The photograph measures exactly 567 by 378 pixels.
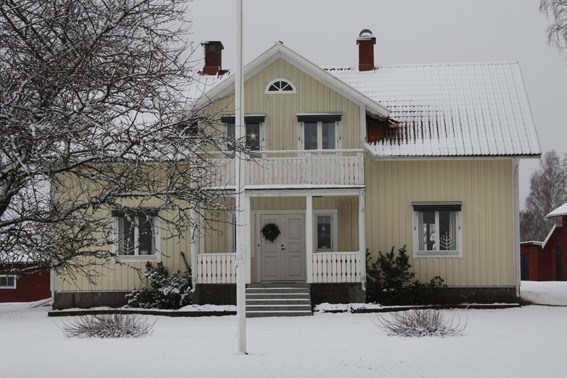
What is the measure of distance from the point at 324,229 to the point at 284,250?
1333mm

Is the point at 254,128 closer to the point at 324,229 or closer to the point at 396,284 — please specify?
the point at 324,229

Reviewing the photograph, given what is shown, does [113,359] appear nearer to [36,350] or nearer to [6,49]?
[36,350]

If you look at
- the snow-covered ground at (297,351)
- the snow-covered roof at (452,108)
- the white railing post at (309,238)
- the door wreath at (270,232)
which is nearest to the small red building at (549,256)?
the snow-covered roof at (452,108)

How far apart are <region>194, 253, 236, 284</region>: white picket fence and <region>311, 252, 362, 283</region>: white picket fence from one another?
2.31 meters

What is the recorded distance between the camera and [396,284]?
79.7ft

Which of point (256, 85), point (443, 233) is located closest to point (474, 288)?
point (443, 233)

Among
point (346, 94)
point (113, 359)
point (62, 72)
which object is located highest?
point (346, 94)

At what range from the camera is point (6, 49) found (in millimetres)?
10672

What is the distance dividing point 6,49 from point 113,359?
5.89 m

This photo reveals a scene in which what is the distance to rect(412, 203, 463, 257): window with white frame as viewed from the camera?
1000 inches

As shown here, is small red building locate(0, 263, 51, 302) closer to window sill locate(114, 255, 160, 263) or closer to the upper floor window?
window sill locate(114, 255, 160, 263)

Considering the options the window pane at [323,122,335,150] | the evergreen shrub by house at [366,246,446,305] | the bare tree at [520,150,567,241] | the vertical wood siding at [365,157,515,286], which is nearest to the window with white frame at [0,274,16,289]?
the window pane at [323,122,335,150]

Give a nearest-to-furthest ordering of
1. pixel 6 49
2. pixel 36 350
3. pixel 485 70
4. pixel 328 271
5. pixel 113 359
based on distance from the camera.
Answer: pixel 6 49
pixel 113 359
pixel 36 350
pixel 328 271
pixel 485 70

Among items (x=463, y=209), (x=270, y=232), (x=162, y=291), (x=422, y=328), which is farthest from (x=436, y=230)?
(x=422, y=328)
